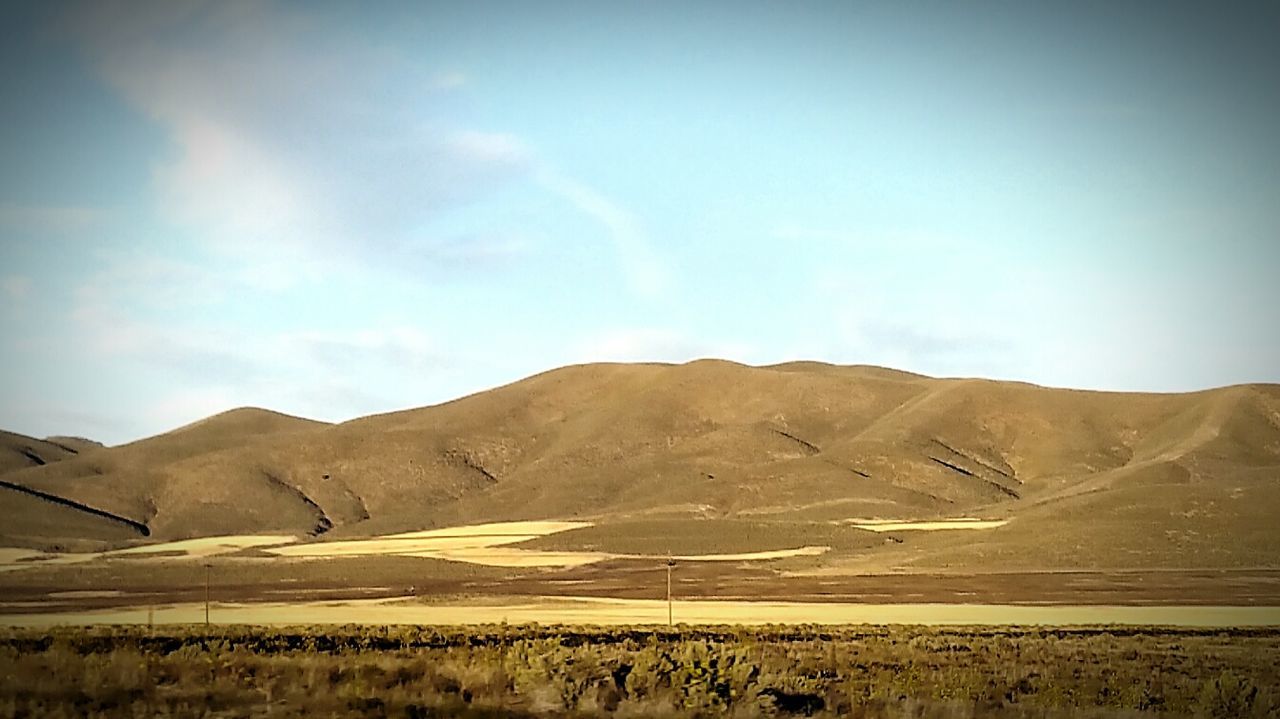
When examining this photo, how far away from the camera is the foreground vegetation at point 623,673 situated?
16828mm

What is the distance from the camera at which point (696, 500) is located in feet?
413

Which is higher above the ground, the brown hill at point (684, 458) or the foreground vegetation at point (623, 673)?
the brown hill at point (684, 458)

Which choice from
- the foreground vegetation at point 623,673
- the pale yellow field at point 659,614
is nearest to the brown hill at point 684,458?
the pale yellow field at point 659,614

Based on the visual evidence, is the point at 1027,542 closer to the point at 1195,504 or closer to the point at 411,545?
the point at 1195,504

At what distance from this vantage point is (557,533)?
97562 mm

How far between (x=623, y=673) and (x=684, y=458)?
417 feet

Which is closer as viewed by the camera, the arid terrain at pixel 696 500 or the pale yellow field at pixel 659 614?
the pale yellow field at pixel 659 614

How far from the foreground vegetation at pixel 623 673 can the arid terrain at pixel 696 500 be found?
19.7 m

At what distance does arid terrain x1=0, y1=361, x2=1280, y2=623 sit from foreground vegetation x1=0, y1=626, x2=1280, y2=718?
64.6ft

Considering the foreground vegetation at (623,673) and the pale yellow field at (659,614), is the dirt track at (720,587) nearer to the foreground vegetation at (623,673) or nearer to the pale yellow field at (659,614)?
the pale yellow field at (659,614)

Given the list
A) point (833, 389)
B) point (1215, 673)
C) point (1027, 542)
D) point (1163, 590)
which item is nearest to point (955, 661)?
point (1215, 673)

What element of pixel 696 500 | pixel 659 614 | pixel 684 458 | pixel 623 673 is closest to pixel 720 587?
pixel 659 614

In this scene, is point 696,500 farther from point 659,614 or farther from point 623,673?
point 623,673

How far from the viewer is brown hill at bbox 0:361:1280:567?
12662cm
